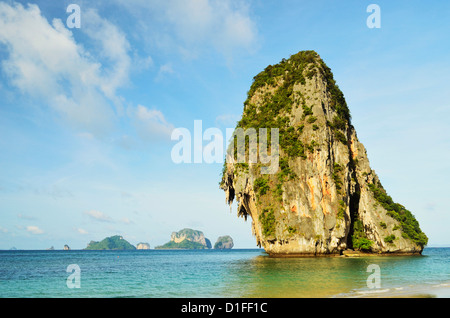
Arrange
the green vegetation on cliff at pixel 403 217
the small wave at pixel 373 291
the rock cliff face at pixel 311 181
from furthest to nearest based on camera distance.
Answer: the green vegetation on cliff at pixel 403 217
the rock cliff face at pixel 311 181
the small wave at pixel 373 291

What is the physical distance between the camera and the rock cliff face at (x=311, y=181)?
39.9m

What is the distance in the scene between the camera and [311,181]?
41.6 m

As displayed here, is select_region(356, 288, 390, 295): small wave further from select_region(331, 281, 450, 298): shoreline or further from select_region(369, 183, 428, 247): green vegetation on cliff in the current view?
select_region(369, 183, 428, 247): green vegetation on cliff

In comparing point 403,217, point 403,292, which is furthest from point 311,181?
point 403,292

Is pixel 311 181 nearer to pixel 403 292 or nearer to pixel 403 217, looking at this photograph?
pixel 403 217

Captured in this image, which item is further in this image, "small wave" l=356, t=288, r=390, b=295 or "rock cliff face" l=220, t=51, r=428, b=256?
"rock cliff face" l=220, t=51, r=428, b=256

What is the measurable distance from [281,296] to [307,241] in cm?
2709

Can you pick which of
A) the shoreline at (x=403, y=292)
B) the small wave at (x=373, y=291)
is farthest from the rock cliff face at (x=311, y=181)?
the small wave at (x=373, y=291)

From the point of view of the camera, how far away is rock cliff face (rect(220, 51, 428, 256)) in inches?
1572

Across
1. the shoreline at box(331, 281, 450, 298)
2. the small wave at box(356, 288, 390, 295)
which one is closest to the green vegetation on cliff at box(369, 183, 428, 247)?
the shoreline at box(331, 281, 450, 298)

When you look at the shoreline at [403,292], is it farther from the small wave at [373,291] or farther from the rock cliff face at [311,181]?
the rock cliff face at [311,181]

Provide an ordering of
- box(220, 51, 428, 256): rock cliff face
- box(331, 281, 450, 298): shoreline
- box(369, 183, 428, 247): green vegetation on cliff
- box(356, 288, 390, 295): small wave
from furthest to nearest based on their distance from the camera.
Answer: box(369, 183, 428, 247): green vegetation on cliff → box(220, 51, 428, 256): rock cliff face → box(356, 288, 390, 295): small wave → box(331, 281, 450, 298): shoreline
